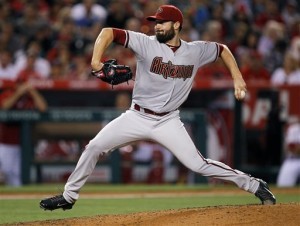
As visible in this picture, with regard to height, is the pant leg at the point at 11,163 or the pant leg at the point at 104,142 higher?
the pant leg at the point at 104,142

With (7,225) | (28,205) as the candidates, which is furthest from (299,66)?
(7,225)

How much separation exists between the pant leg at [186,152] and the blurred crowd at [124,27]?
5.90 m

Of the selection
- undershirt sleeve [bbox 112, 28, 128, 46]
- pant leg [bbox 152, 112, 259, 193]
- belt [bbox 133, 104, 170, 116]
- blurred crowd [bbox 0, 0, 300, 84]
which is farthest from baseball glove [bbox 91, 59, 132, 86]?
blurred crowd [bbox 0, 0, 300, 84]

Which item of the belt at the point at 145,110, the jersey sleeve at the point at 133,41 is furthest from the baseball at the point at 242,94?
the jersey sleeve at the point at 133,41

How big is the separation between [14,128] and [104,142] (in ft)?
19.1

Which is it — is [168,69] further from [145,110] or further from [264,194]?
[264,194]

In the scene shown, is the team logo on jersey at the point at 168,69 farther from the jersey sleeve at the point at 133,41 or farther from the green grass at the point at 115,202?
the green grass at the point at 115,202

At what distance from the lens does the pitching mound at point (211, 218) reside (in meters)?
6.70

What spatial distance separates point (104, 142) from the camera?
283 inches

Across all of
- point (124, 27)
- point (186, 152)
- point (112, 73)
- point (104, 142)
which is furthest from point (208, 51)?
point (124, 27)

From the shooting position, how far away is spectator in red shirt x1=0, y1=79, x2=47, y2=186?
12.5m

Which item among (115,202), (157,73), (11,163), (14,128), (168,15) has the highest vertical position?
(168,15)

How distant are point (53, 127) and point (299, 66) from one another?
4.30 meters

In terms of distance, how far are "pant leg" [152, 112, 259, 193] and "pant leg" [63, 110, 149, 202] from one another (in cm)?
17
